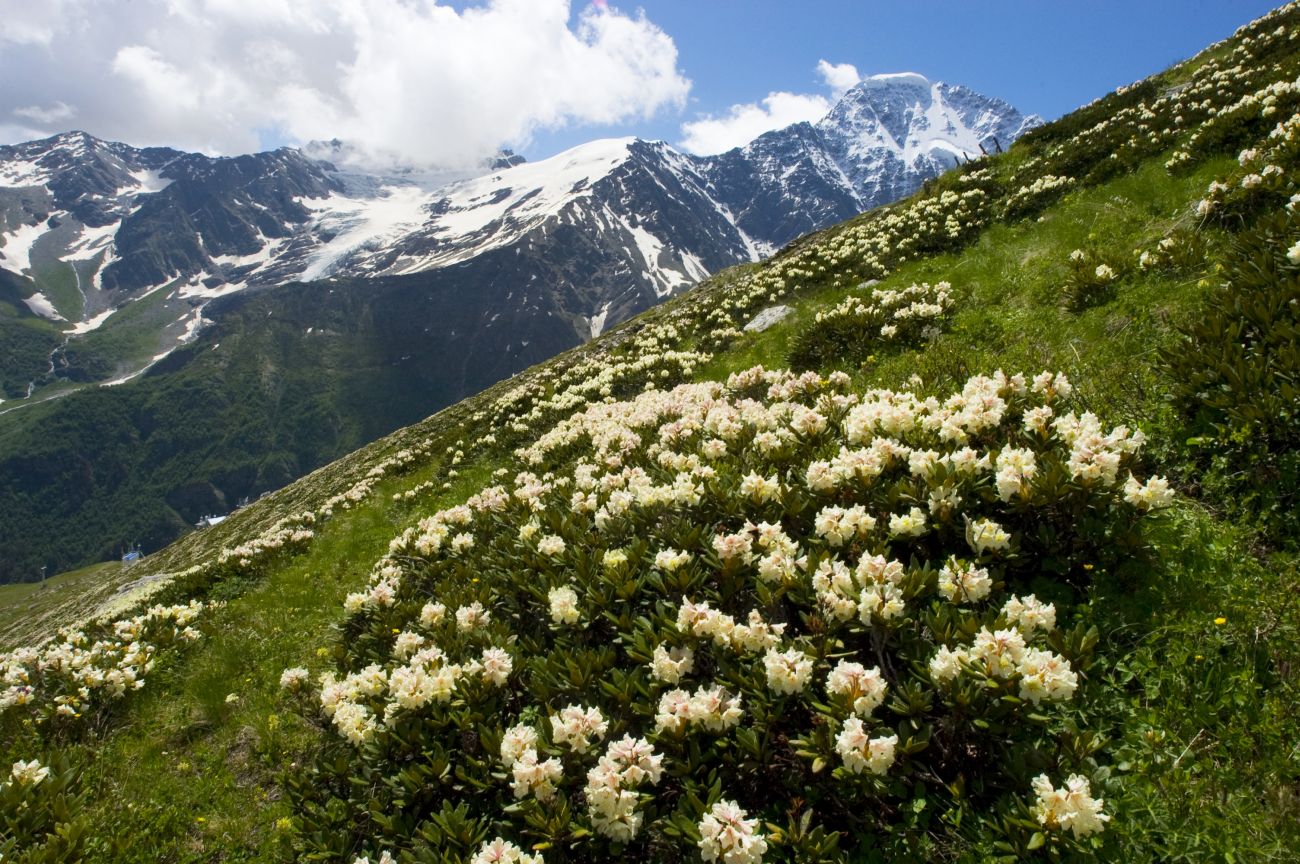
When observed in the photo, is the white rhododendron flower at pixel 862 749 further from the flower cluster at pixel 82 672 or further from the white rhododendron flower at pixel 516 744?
the flower cluster at pixel 82 672

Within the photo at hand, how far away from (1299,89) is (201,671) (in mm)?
22262

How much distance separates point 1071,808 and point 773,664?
4.94 ft

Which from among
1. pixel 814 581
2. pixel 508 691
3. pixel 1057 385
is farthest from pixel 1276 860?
pixel 508 691

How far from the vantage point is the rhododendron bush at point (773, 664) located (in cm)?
326

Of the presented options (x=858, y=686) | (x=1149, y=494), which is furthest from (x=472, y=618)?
(x=1149, y=494)

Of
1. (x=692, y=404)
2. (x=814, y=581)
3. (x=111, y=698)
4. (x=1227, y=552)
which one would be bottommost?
(x=111, y=698)

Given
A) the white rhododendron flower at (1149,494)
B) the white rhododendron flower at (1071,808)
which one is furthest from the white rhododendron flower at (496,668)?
the white rhododendron flower at (1149,494)

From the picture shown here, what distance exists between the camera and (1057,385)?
5551 millimetres

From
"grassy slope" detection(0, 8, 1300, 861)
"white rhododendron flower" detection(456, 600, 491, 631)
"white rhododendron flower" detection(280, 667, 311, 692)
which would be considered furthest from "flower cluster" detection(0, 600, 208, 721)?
"white rhododendron flower" detection(456, 600, 491, 631)

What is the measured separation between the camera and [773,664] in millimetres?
3566

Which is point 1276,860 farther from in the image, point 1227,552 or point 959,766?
point 1227,552

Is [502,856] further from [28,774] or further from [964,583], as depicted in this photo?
[28,774]

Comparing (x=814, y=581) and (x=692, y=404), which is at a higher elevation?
(x=692, y=404)

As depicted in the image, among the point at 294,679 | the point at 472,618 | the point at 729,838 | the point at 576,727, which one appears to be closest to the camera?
the point at 729,838
